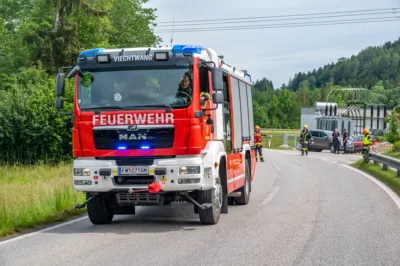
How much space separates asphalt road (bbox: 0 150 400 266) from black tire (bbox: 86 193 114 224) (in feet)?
0.64

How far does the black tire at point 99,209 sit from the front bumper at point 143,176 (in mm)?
540

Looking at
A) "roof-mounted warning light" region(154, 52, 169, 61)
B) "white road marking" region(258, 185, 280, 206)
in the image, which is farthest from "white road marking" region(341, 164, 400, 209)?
"roof-mounted warning light" region(154, 52, 169, 61)

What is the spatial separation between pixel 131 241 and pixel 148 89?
2.58m

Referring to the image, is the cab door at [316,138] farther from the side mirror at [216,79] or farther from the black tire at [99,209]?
the side mirror at [216,79]

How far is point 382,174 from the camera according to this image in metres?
23.1

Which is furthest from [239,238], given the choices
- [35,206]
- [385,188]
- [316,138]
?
[316,138]

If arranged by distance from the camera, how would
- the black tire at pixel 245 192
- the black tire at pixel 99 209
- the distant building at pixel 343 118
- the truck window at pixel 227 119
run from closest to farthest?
the black tire at pixel 99 209
the truck window at pixel 227 119
the black tire at pixel 245 192
the distant building at pixel 343 118

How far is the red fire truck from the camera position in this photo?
10.6 metres

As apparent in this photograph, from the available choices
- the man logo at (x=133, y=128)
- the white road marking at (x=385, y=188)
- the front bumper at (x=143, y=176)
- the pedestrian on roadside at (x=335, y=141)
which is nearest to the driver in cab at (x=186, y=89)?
the man logo at (x=133, y=128)

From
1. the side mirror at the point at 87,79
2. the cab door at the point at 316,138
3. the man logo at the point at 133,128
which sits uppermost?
the side mirror at the point at 87,79

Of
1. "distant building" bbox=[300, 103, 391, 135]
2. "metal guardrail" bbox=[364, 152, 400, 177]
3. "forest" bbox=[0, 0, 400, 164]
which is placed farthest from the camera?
"distant building" bbox=[300, 103, 391, 135]

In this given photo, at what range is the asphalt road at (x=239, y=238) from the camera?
26.8ft

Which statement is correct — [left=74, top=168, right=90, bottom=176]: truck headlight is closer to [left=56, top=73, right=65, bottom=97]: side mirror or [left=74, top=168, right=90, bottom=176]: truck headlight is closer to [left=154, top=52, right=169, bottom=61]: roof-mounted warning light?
[left=56, top=73, right=65, bottom=97]: side mirror

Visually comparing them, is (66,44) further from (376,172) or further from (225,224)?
(225,224)
